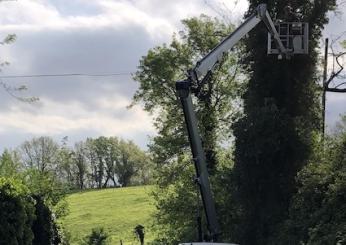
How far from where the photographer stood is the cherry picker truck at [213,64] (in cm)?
1952

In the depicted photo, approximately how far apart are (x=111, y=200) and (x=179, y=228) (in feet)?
152

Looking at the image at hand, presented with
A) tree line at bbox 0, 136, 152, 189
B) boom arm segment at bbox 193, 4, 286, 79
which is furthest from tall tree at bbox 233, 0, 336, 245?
tree line at bbox 0, 136, 152, 189

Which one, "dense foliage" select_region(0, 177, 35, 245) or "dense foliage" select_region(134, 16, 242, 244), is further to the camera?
"dense foliage" select_region(134, 16, 242, 244)

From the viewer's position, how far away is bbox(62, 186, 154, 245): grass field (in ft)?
209

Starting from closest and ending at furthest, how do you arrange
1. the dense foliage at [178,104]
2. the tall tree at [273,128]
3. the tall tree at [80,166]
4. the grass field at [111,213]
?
the tall tree at [273,128]
the dense foliage at [178,104]
the grass field at [111,213]
the tall tree at [80,166]

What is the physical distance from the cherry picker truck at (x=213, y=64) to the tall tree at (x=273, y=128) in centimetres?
149

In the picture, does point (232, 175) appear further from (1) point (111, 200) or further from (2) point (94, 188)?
(2) point (94, 188)

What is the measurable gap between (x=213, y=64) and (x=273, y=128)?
5.78m

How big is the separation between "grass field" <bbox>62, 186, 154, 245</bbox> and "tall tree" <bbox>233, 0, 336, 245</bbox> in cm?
3066

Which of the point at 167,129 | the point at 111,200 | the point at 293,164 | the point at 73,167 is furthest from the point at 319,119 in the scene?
the point at 73,167

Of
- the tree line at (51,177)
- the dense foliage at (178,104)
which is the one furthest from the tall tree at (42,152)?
the dense foliage at (178,104)

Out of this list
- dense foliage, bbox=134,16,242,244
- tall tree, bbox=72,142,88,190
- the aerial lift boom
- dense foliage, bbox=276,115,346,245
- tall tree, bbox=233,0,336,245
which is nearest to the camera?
dense foliage, bbox=276,115,346,245

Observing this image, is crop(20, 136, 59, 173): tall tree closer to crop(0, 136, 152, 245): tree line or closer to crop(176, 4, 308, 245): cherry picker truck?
crop(0, 136, 152, 245): tree line

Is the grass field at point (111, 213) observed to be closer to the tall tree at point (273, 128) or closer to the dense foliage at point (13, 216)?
the tall tree at point (273, 128)
